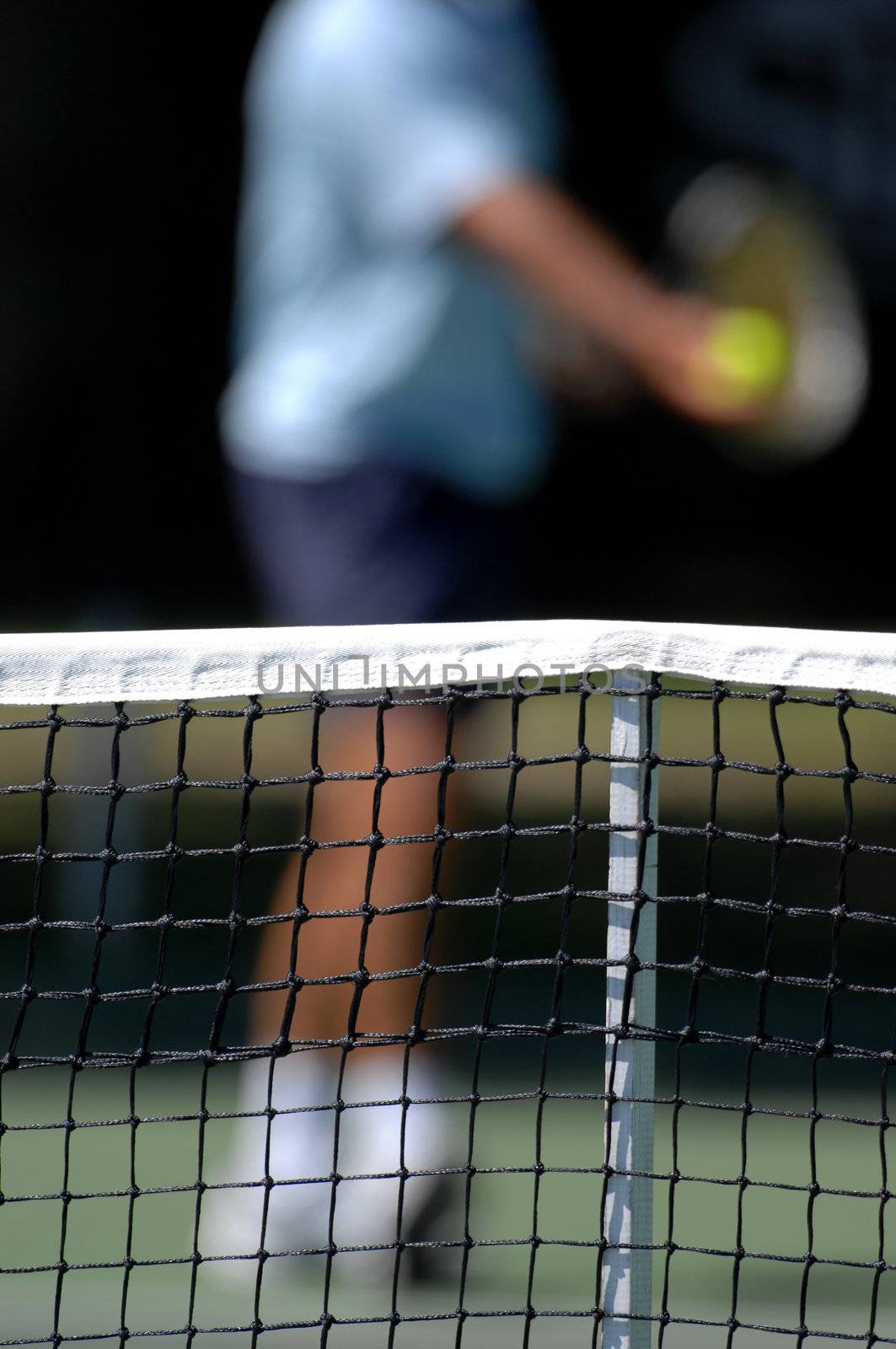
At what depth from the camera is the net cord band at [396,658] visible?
1698 mm

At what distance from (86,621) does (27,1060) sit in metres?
4.03

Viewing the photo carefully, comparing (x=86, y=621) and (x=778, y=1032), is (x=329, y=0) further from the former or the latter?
(x=86, y=621)

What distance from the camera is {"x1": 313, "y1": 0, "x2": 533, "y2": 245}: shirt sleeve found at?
2268 millimetres

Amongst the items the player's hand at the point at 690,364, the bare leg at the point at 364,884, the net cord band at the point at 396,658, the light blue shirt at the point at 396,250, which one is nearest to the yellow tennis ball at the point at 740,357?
the player's hand at the point at 690,364

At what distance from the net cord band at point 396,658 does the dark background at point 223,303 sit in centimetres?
298

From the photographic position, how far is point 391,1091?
7.00 ft

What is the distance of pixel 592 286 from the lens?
7.45ft

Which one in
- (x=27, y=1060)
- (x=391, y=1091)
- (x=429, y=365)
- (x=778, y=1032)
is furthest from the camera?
(x=778, y=1032)

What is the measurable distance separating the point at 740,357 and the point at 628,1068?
940mm

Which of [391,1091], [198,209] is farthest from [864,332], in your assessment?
[391,1091]

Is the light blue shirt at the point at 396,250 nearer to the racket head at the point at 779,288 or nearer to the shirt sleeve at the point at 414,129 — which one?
the shirt sleeve at the point at 414,129

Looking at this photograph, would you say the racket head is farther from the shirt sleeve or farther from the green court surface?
the green court surface

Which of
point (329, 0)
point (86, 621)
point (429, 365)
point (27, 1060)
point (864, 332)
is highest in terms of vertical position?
point (329, 0)

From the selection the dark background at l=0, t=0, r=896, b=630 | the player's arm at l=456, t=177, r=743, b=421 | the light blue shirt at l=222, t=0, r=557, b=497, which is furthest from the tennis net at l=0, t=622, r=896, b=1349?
the dark background at l=0, t=0, r=896, b=630
